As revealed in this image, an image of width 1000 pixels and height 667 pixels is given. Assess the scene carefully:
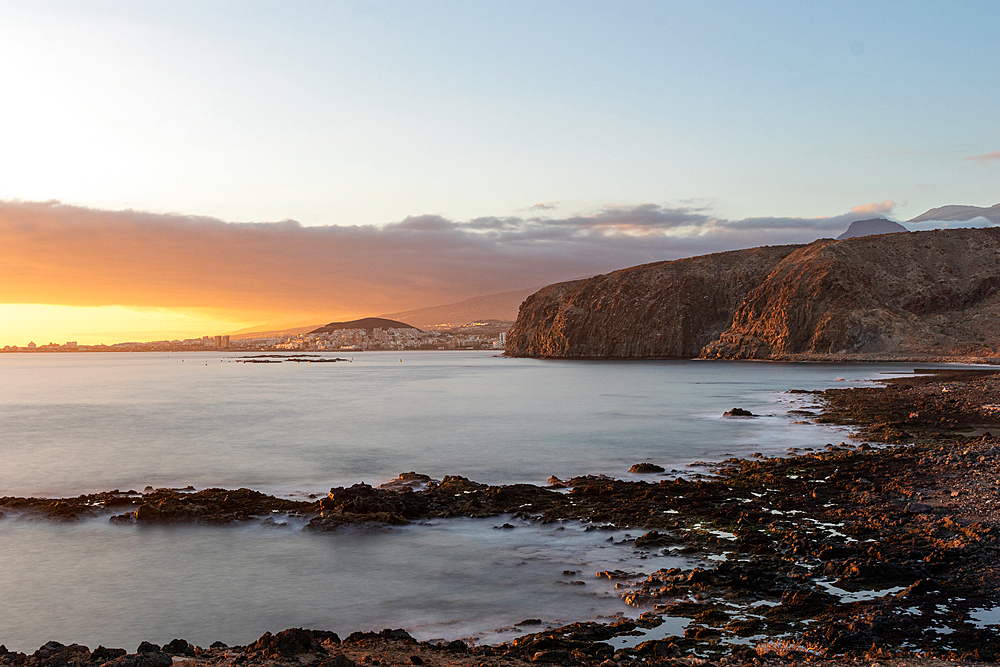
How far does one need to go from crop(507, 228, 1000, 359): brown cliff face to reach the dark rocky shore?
344 feet

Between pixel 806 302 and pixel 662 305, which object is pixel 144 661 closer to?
pixel 806 302

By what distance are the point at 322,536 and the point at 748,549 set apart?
366 inches

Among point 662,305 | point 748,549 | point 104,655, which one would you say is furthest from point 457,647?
point 662,305

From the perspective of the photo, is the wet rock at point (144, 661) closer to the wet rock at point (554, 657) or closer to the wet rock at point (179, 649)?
the wet rock at point (179, 649)

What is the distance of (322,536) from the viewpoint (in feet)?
50.6

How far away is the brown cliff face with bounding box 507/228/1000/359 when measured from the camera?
118 metres

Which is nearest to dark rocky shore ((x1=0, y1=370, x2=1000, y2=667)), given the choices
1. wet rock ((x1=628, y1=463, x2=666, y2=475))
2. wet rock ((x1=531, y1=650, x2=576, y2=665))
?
wet rock ((x1=531, y1=650, x2=576, y2=665))

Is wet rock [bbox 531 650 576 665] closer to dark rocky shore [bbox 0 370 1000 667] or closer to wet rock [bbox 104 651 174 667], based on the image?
dark rocky shore [bbox 0 370 1000 667]

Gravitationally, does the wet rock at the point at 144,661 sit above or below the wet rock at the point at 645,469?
above

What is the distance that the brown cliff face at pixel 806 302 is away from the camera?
118 meters

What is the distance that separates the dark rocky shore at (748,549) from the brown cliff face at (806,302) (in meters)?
105

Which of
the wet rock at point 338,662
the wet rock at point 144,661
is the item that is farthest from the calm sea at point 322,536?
the wet rock at point 338,662

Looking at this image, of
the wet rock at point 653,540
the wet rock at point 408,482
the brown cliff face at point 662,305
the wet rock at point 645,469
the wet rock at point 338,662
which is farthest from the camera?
the brown cliff face at point 662,305

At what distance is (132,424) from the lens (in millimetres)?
42719
